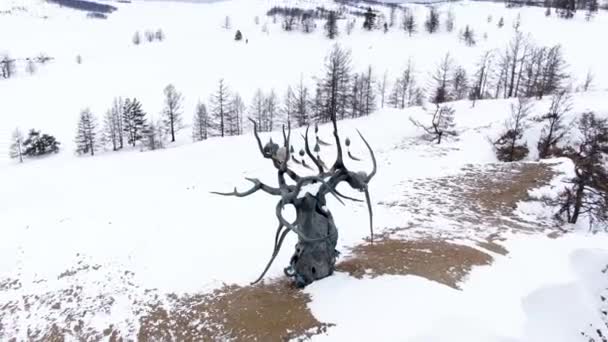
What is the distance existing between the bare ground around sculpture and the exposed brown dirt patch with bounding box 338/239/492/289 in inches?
1.0

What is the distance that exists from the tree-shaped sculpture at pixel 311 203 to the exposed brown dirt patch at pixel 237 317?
2.04ft

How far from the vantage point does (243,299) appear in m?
10.0

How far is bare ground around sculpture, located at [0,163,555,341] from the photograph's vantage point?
891cm

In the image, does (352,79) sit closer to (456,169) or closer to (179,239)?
(456,169)

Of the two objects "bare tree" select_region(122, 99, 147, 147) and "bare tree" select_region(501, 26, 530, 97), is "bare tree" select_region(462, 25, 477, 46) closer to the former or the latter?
"bare tree" select_region(501, 26, 530, 97)

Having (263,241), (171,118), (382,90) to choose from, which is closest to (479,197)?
(263,241)

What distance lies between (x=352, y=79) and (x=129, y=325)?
5866 cm

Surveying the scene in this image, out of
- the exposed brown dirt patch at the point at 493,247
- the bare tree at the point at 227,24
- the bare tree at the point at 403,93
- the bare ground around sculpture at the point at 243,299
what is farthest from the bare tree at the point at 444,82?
the bare tree at the point at 227,24

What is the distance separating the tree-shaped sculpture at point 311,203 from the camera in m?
8.90

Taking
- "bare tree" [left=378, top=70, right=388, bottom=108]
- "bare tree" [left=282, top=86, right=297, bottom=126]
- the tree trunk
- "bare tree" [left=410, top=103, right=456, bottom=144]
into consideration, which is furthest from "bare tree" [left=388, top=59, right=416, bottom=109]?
the tree trunk

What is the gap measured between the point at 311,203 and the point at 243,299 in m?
2.94

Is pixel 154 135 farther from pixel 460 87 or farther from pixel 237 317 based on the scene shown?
pixel 237 317

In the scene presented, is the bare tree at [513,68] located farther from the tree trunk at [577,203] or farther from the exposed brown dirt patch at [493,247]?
the exposed brown dirt patch at [493,247]

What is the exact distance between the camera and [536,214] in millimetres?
16172
